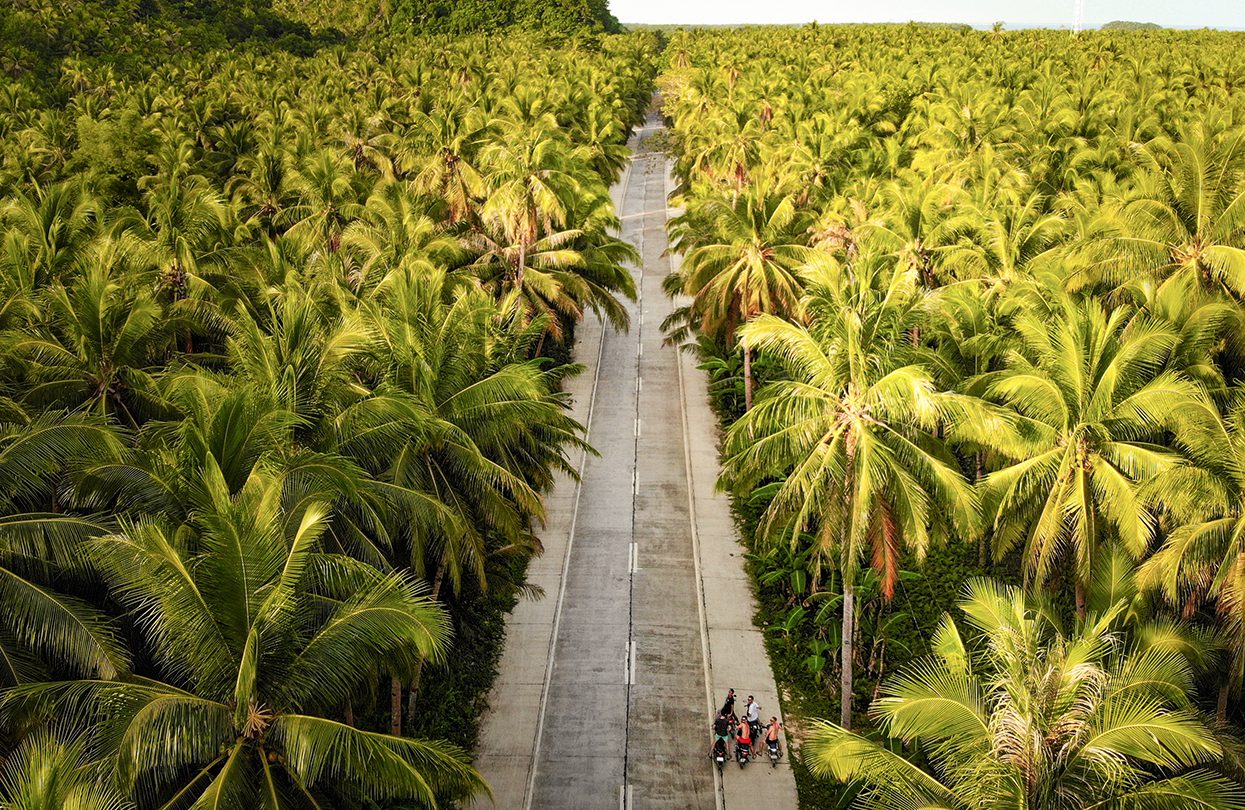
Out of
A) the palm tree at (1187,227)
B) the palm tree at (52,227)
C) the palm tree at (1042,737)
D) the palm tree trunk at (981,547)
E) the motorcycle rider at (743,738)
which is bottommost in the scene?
the motorcycle rider at (743,738)

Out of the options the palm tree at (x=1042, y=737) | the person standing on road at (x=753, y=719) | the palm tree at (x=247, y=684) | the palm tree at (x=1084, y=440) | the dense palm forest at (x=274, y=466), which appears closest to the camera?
the palm tree at (x=1042, y=737)

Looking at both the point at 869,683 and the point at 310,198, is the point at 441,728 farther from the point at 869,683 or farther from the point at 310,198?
the point at 310,198

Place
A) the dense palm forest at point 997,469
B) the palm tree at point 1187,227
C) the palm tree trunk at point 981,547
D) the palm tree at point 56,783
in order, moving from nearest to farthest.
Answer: the palm tree at point 56,783, the dense palm forest at point 997,469, the palm tree at point 1187,227, the palm tree trunk at point 981,547

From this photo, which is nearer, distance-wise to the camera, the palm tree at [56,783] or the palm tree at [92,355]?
the palm tree at [56,783]

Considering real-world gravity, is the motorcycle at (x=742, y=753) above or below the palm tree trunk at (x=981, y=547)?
below

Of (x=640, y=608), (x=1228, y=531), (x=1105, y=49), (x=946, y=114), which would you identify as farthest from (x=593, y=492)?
(x=1105, y=49)

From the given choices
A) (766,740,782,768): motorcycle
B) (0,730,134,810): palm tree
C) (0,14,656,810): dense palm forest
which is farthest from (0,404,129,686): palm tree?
(766,740,782,768): motorcycle

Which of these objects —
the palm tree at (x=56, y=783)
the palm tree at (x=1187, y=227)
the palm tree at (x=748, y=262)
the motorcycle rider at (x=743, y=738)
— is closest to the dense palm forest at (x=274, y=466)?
the palm tree at (x=56, y=783)

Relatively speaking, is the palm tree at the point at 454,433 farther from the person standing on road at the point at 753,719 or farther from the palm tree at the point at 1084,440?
the palm tree at the point at 1084,440

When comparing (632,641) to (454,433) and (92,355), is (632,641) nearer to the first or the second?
(454,433)
